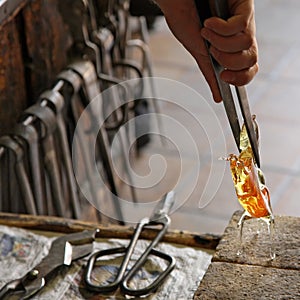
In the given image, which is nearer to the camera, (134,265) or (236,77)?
(236,77)

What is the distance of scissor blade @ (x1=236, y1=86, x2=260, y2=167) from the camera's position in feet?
3.27

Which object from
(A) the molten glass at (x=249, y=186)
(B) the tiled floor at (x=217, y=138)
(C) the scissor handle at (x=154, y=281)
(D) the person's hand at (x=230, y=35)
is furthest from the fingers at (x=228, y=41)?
(B) the tiled floor at (x=217, y=138)

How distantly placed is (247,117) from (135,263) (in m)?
0.41

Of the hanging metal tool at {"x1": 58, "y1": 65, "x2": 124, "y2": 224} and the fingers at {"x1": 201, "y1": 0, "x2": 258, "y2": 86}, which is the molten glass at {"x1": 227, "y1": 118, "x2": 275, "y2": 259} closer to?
the fingers at {"x1": 201, "y1": 0, "x2": 258, "y2": 86}

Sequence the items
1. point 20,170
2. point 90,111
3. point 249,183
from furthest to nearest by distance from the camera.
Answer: point 90,111 → point 20,170 → point 249,183

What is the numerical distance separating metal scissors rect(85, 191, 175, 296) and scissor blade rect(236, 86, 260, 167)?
0.97ft

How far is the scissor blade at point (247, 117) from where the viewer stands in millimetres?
996

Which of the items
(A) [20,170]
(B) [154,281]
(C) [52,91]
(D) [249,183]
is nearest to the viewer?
(D) [249,183]

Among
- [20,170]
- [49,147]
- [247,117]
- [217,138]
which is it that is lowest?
[247,117]

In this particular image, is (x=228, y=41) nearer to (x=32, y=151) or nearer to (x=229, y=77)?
(x=229, y=77)

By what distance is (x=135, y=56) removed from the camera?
11.2 feet

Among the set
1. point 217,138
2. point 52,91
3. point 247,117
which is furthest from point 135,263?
point 217,138

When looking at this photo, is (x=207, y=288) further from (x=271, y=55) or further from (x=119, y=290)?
(x=271, y=55)

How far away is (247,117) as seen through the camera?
1.01m
